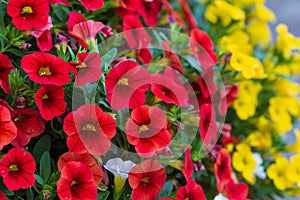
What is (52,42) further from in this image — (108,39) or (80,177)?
(80,177)

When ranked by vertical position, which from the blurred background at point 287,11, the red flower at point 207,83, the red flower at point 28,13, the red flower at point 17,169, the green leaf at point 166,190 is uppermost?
the red flower at point 28,13

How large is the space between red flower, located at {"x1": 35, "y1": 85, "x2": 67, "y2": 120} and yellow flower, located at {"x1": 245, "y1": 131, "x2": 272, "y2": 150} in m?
0.65

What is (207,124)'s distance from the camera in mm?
1039

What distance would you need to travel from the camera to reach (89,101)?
35.9 inches

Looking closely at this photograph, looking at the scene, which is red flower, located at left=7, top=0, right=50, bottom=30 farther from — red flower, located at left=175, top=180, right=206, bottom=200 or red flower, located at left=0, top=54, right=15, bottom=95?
red flower, located at left=175, top=180, right=206, bottom=200

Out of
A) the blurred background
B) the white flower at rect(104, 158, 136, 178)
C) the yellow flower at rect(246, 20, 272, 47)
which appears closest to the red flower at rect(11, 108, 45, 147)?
the white flower at rect(104, 158, 136, 178)

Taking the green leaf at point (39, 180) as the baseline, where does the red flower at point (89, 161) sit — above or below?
above

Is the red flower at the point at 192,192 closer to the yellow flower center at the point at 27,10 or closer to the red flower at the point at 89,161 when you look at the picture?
the red flower at the point at 89,161

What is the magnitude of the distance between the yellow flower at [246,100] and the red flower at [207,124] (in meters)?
0.28

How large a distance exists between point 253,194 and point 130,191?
0.54 meters

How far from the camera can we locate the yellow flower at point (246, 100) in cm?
134

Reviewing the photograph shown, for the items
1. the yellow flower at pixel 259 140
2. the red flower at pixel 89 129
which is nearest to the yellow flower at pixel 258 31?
the yellow flower at pixel 259 140

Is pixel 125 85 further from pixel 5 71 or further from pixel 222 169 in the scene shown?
pixel 222 169

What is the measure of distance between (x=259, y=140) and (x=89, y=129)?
69 centimetres
